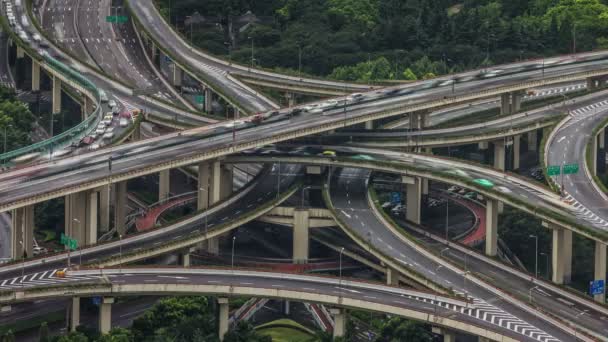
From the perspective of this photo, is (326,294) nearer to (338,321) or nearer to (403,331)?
(338,321)

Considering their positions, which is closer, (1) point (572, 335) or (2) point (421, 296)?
(1) point (572, 335)

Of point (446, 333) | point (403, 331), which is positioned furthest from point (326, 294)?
point (446, 333)

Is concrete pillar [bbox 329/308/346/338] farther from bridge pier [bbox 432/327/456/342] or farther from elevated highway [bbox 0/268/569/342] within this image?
bridge pier [bbox 432/327/456/342]

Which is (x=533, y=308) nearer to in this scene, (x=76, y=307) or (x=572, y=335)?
(x=572, y=335)

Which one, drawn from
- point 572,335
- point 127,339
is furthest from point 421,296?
point 127,339

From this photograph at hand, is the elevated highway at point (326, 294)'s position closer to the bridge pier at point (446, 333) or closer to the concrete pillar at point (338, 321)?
the concrete pillar at point (338, 321)

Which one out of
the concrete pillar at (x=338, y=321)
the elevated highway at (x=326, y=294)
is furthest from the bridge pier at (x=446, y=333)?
the concrete pillar at (x=338, y=321)
